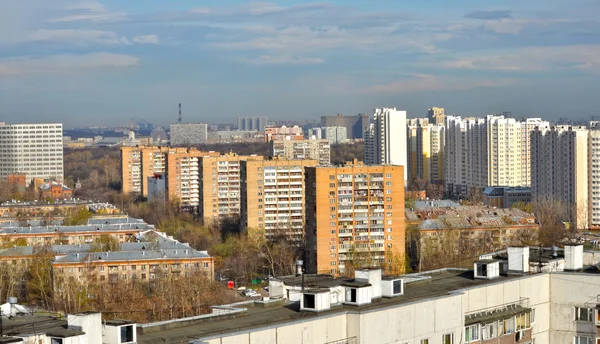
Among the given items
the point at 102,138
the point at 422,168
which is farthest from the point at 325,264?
the point at 102,138

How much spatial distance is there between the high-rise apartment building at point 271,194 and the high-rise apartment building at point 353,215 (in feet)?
19.7

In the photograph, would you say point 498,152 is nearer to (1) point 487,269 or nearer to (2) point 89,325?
(1) point 487,269

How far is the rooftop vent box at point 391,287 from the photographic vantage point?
370 inches

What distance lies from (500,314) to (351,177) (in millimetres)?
22857

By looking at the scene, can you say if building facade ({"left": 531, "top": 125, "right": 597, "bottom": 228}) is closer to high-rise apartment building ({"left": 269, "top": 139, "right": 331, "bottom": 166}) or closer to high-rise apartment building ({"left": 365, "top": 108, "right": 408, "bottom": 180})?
high-rise apartment building ({"left": 365, "top": 108, "right": 408, "bottom": 180})

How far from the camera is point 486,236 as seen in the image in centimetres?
3541

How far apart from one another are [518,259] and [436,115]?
92.8 metres

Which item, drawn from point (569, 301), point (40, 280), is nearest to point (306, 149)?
point (40, 280)

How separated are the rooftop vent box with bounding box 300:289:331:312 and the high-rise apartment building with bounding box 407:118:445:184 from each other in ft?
207

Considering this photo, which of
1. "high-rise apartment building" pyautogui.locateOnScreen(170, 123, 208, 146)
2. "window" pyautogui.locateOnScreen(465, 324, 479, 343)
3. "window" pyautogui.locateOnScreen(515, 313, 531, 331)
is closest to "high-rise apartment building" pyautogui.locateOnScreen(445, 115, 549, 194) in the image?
"window" pyautogui.locateOnScreen(515, 313, 531, 331)

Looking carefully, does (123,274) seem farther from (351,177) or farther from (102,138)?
(102,138)

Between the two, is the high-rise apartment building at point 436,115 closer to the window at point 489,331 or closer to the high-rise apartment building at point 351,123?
the high-rise apartment building at point 351,123

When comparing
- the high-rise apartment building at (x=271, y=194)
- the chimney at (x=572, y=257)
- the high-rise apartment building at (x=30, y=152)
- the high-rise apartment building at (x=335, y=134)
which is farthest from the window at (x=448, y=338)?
the high-rise apartment building at (x=335, y=134)

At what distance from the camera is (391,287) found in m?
9.42
